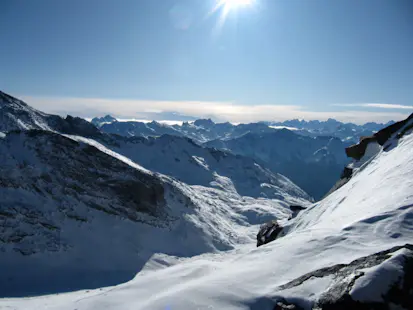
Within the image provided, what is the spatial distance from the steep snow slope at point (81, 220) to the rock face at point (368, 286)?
28.9 metres

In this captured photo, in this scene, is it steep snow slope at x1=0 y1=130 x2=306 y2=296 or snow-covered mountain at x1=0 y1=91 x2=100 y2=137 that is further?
snow-covered mountain at x1=0 y1=91 x2=100 y2=137

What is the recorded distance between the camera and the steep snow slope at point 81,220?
33188mm

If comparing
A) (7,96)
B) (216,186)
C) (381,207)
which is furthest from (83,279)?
(216,186)

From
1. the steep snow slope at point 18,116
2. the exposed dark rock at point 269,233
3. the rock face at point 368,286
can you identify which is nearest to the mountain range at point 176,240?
the rock face at point 368,286

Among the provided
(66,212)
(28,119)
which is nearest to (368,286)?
(66,212)

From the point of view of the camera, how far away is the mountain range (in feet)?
34.6

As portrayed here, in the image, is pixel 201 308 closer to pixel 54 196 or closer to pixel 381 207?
pixel 381 207

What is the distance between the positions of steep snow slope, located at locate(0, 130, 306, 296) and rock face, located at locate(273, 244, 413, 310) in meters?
28.9

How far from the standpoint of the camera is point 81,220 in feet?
139

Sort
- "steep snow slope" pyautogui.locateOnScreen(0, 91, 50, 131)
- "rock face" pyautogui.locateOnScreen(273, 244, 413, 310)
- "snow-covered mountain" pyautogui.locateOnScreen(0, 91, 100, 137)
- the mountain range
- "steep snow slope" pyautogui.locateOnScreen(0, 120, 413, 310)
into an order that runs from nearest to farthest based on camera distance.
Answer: "rock face" pyautogui.locateOnScreen(273, 244, 413, 310), "steep snow slope" pyautogui.locateOnScreen(0, 120, 413, 310), the mountain range, "steep snow slope" pyautogui.locateOnScreen(0, 91, 50, 131), "snow-covered mountain" pyautogui.locateOnScreen(0, 91, 100, 137)

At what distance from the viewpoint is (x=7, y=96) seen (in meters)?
119

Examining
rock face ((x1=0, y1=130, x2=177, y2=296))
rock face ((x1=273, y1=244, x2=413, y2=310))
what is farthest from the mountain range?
rock face ((x1=0, y1=130, x2=177, y2=296))

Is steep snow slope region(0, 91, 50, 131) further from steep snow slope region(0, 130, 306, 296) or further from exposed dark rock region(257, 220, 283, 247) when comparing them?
exposed dark rock region(257, 220, 283, 247)

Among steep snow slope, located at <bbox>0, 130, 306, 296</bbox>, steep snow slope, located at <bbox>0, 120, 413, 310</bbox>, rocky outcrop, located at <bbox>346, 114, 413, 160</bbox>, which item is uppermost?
rocky outcrop, located at <bbox>346, 114, 413, 160</bbox>
